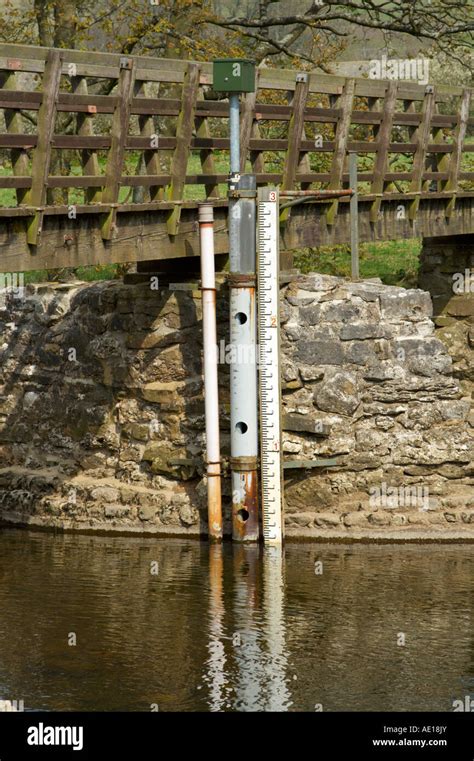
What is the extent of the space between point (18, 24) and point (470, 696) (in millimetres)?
16297

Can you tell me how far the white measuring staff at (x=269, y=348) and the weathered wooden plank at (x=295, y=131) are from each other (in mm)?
695

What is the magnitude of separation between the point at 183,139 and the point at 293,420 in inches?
132

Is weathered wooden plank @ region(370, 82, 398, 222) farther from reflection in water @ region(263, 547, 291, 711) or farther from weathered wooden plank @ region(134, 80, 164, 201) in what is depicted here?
reflection in water @ region(263, 547, 291, 711)

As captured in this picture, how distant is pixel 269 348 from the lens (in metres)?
17.1

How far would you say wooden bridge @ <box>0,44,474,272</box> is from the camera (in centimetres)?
1409

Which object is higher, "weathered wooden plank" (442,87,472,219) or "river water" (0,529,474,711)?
"weathered wooden plank" (442,87,472,219)

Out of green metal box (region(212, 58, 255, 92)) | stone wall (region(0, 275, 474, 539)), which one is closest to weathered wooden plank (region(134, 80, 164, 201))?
green metal box (region(212, 58, 255, 92))

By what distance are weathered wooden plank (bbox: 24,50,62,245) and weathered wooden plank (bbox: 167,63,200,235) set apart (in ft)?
7.17

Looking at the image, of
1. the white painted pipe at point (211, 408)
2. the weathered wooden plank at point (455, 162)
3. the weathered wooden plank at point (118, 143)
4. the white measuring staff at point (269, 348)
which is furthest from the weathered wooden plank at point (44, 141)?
the weathered wooden plank at point (455, 162)

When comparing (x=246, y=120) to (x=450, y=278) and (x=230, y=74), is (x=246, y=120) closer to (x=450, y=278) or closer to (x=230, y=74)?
(x=230, y=74)

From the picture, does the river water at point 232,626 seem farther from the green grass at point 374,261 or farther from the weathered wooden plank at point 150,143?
the green grass at point 374,261

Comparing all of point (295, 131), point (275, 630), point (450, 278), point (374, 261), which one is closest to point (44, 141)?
point (295, 131)

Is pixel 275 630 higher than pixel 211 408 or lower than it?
lower

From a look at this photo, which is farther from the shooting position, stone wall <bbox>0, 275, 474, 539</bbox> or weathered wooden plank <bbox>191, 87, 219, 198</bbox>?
stone wall <bbox>0, 275, 474, 539</bbox>
